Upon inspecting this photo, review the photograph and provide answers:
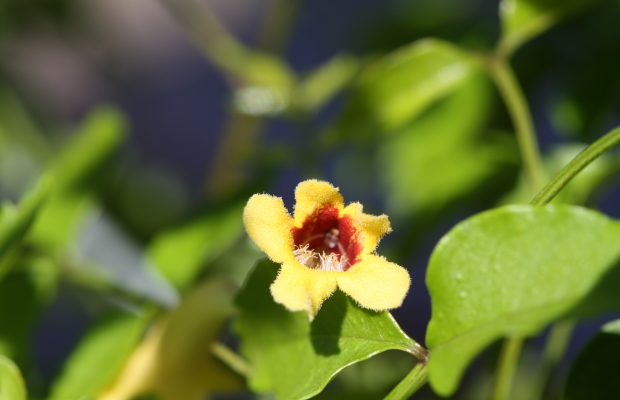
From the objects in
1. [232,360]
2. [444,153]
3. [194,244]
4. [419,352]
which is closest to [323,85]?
[444,153]

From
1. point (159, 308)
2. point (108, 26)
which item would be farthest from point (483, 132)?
point (108, 26)

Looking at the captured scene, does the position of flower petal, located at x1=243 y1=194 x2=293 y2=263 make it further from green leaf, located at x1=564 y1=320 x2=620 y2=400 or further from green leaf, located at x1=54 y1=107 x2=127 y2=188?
green leaf, located at x1=54 y1=107 x2=127 y2=188

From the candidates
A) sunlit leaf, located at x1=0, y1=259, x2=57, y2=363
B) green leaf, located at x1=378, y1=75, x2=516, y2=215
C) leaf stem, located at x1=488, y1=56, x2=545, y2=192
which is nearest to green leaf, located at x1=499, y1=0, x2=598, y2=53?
leaf stem, located at x1=488, y1=56, x2=545, y2=192

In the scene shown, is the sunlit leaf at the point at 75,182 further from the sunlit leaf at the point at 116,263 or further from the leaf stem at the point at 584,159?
the leaf stem at the point at 584,159

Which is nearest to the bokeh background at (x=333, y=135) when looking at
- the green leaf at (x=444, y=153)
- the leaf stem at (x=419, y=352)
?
the green leaf at (x=444, y=153)

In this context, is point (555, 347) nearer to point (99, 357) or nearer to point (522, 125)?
point (522, 125)

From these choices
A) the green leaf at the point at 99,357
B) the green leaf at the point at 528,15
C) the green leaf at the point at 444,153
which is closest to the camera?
the green leaf at the point at 99,357
